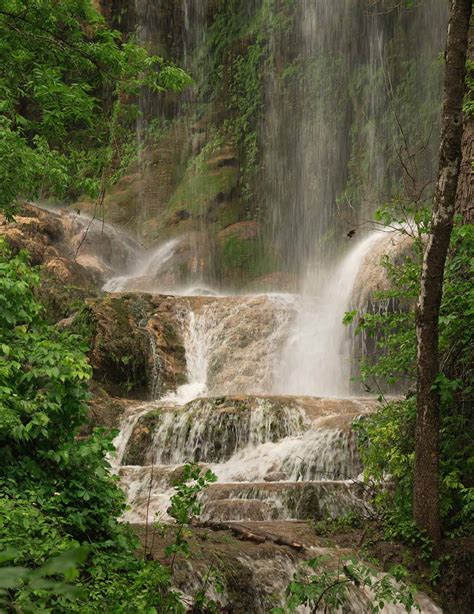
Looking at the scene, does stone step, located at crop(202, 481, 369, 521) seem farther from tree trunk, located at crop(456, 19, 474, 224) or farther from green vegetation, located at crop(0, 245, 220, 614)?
tree trunk, located at crop(456, 19, 474, 224)

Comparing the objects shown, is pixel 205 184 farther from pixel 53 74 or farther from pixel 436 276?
pixel 436 276

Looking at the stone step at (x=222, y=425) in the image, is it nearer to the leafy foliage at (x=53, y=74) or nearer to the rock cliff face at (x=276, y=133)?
the leafy foliage at (x=53, y=74)

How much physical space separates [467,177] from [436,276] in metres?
1.83

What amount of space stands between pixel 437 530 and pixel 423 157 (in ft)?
57.4

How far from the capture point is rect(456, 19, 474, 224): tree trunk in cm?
705

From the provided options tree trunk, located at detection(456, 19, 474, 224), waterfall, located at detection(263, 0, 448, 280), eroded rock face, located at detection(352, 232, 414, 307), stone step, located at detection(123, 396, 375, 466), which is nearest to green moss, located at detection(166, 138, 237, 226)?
→ waterfall, located at detection(263, 0, 448, 280)

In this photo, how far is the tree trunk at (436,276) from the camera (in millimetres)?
5863

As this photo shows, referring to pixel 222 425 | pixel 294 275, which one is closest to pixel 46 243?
pixel 294 275

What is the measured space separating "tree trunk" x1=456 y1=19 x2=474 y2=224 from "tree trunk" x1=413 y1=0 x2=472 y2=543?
1.22 m

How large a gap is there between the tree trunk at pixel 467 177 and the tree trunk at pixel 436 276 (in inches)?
47.9

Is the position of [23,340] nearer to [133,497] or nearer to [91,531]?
[91,531]

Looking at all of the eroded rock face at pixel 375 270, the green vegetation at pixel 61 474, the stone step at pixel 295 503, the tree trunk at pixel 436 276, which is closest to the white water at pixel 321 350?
the eroded rock face at pixel 375 270

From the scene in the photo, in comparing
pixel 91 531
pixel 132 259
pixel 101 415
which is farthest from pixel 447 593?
pixel 132 259

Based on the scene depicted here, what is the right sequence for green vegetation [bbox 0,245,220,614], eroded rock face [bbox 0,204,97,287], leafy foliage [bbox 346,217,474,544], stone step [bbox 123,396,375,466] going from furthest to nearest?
eroded rock face [bbox 0,204,97,287], stone step [bbox 123,396,375,466], leafy foliage [bbox 346,217,474,544], green vegetation [bbox 0,245,220,614]
